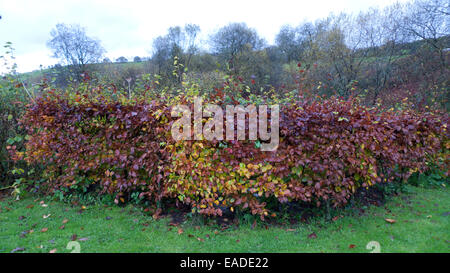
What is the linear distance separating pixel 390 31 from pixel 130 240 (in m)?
15.4

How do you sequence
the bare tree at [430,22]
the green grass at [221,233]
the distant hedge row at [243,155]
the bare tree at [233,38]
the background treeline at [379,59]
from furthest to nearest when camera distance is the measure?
the bare tree at [233,38]
the bare tree at [430,22]
the background treeline at [379,59]
the distant hedge row at [243,155]
the green grass at [221,233]

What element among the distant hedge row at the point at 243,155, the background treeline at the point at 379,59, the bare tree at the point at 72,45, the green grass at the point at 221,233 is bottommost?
the green grass at the point at 221,233

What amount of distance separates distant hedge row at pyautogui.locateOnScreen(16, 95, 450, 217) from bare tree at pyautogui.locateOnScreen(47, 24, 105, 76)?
2821 cm

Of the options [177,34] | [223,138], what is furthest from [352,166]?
[177,34]

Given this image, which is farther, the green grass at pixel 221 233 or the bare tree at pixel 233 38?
the bare tree at pixel 233 38

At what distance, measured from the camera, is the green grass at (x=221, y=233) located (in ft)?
9.96

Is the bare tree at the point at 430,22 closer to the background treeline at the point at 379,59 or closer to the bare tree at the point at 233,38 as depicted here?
the background treeline at the point at 379,59

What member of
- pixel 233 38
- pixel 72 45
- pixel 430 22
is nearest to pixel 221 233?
pixel 430 22

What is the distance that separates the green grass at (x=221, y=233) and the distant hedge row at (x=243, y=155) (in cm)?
34

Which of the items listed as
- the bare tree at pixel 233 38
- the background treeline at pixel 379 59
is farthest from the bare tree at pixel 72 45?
the background treeline at pixel 379 59

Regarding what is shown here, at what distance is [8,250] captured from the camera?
9.82ft

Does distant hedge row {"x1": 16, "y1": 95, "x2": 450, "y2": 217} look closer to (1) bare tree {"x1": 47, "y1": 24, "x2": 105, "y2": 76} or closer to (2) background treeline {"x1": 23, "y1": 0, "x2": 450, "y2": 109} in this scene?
(2) background treeline {"x1": 23, "y1": 0, "x2": 450, "y2": 109}

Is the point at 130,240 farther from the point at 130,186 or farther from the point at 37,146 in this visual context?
the point at 37,146

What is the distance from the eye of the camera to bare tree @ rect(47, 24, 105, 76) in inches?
1108
